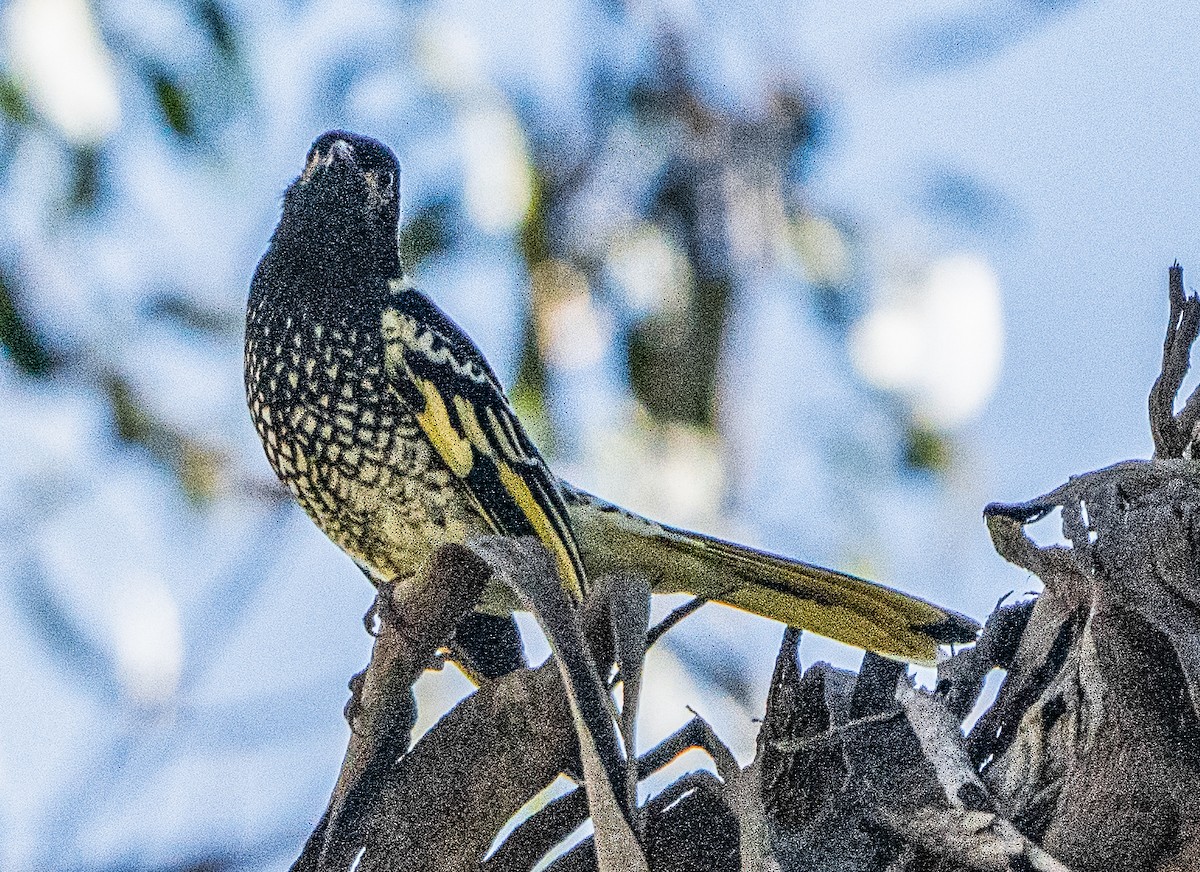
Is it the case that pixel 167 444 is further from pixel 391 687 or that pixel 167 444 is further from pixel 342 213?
→ pixel 391 687

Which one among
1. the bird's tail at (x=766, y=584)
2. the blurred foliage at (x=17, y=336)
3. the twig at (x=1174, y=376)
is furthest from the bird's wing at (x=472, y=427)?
the blurred foliage at (x=17, y=336)

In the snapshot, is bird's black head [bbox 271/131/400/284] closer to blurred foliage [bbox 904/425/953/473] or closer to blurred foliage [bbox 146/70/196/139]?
blurred foliage [bbox 146/70/196/139]

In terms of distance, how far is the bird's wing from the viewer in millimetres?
2682

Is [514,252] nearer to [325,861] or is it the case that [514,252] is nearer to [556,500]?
[556,500]

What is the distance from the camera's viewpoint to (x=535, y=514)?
2643 mm

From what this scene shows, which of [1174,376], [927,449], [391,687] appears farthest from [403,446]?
[927,449]

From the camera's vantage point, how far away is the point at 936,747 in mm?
1407

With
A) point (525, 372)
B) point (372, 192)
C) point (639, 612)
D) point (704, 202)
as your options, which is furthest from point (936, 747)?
point (704, 202)

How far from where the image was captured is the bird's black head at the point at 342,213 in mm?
2961

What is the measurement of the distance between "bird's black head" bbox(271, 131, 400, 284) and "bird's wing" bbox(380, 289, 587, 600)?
14 cm

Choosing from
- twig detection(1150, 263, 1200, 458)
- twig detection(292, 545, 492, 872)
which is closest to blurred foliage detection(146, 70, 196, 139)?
twig detection(292, 545, 492, 872)

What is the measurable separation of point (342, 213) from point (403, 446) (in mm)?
518

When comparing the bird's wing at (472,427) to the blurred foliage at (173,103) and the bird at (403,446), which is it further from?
the blurred foliage at (173,103)

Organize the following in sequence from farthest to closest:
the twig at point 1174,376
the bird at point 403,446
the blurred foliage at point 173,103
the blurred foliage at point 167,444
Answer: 1. the blurred foliage at point 167,444
2. the blurred foliage at point 173,103
3. the bird at point 403,446
4. the twig at point 1174,376
